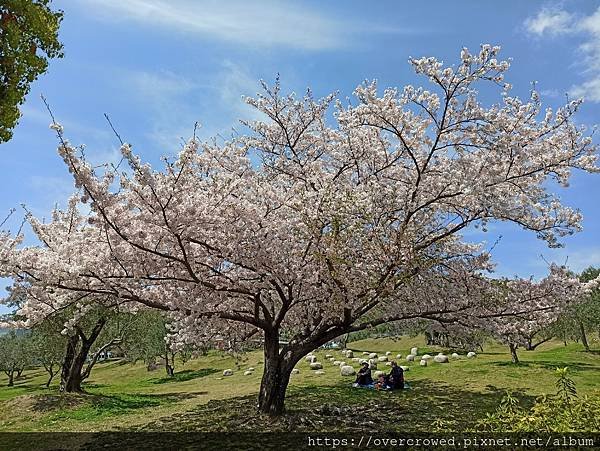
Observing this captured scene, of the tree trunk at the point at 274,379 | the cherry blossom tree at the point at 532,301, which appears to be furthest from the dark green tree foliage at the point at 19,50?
A: the cherry blossom tree at the point at 532,301

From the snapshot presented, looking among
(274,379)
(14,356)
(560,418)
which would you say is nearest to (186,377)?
(274,379)

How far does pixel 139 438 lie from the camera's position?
13875 millimetres

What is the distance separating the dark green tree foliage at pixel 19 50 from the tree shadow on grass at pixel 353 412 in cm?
1035

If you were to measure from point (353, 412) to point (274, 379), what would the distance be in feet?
9.90

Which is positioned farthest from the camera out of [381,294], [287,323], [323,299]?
Answer: [287,323]

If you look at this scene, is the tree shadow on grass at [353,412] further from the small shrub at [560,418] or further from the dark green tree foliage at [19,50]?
the dark green tree foliage at [19,50]

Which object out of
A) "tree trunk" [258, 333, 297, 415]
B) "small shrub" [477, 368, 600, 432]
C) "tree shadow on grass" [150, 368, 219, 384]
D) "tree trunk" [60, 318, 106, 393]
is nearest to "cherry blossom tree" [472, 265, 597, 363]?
"tree trunk" [258, 333, 297, 415]

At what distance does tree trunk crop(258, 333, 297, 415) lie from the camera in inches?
601

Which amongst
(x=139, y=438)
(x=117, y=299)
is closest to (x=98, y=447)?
(x=139, y=438)

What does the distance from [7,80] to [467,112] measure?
458 inches

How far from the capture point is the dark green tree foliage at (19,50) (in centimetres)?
1028

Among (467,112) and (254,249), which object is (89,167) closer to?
(254,249)

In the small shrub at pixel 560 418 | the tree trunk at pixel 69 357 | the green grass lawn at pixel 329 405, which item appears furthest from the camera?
the tree trunk at pixel 69 357

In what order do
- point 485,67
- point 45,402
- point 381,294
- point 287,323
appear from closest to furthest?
1. point 485,67
2. point 381,294
3. point 287,323
4. point 45,402
